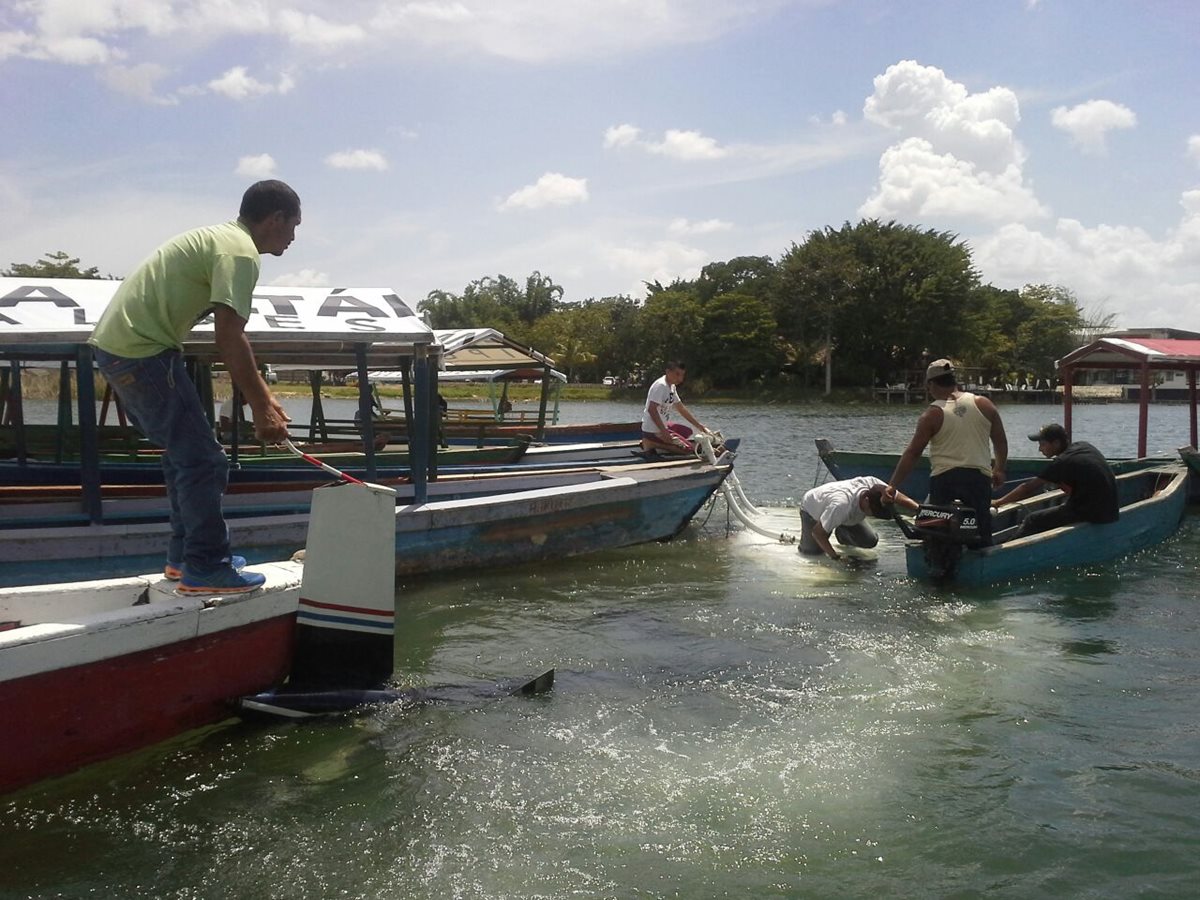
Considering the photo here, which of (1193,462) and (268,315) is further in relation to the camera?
(1193,462)

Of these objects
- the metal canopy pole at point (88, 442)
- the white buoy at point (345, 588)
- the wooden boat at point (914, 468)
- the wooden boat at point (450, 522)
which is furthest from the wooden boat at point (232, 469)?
the wooden boat at point (914, 468)

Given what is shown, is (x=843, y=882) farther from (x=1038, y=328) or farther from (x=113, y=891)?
(x=1038, y=328)

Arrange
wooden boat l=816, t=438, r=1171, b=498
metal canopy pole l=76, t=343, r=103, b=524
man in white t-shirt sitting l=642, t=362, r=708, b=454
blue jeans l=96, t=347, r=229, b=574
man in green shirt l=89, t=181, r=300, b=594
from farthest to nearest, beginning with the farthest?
wooden boat l=816, t=438, r=1171, b=498, man in white t-shirt sitting l=642, t=362, r=708, b=454, metal canopy pole l=76, t=343, r=103, b=524, blue jeans l=96, t=347, r=229, b=574, man in green shirt l=89, t=181, r=300, b=594

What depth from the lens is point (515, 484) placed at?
10836 millimetres

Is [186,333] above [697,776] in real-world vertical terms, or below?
above

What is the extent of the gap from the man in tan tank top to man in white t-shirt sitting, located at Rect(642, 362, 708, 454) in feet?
15.0

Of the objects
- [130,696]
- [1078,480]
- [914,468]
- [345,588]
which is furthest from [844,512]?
[130,696]

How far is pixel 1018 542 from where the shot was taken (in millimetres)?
9391

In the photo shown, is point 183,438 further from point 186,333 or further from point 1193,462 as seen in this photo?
point 1193,462

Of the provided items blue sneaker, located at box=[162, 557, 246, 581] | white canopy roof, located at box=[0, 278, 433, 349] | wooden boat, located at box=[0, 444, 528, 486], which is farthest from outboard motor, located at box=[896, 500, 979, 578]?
blue sneaker, located at box=[162, 557, 246, 581]

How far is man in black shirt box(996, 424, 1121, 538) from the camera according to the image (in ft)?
33.2

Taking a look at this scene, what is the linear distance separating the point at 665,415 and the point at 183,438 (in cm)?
973

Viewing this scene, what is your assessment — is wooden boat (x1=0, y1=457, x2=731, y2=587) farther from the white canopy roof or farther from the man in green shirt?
the man in green shirt

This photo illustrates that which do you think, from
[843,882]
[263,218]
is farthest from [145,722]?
[843,882]
